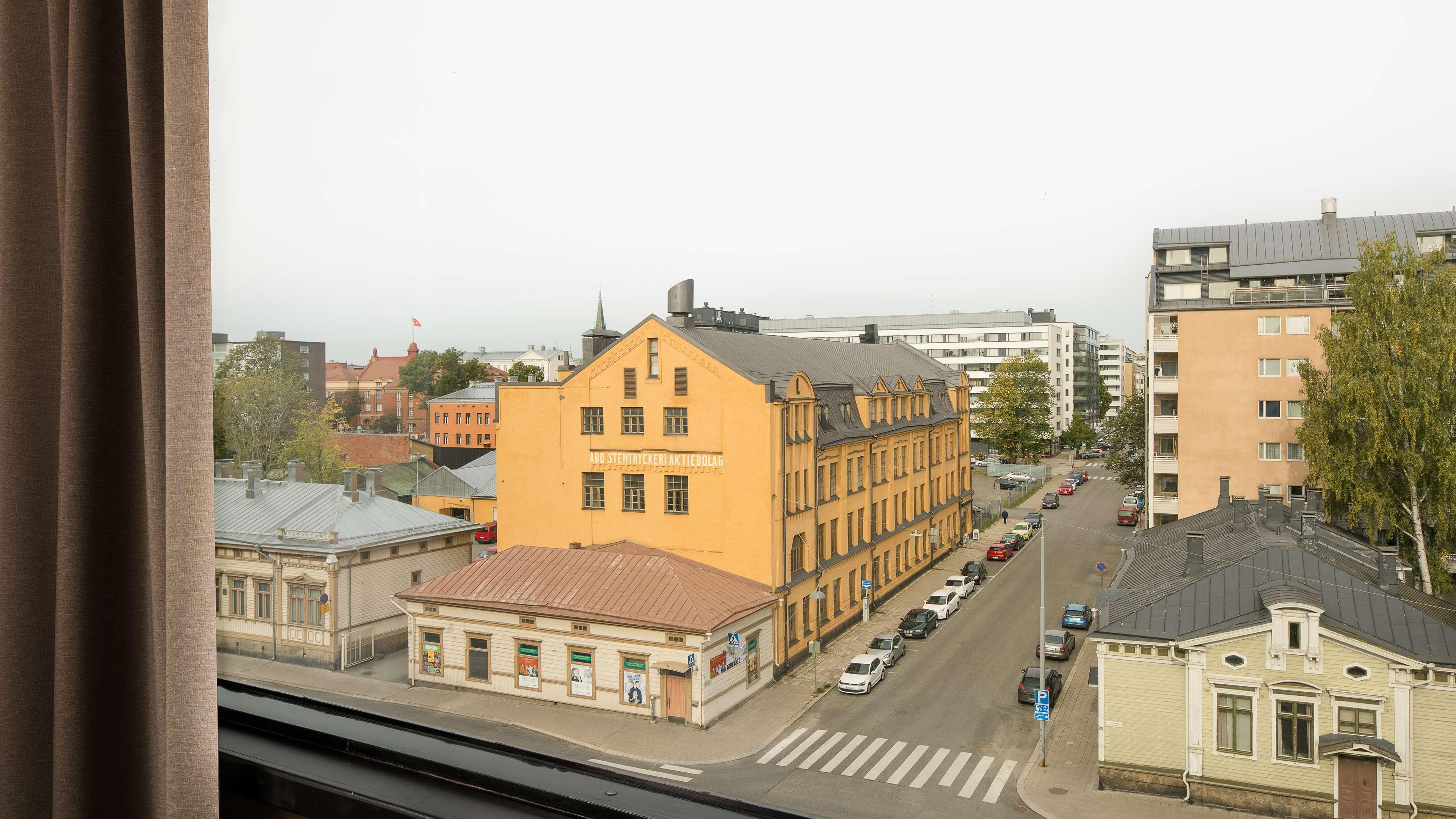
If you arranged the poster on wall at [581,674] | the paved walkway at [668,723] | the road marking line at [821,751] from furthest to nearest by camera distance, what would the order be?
the poster on wall at [581,674]
the paved walkway at [668,723]
the road marking line at [821,751]

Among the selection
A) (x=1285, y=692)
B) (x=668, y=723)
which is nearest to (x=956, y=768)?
(x=1285, y=692)

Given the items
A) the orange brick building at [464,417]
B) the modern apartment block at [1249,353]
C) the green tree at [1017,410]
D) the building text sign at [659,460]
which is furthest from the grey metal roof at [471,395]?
the green tree at [1017,410]

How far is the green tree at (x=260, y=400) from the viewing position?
223 centimetres

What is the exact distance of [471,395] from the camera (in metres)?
3.84

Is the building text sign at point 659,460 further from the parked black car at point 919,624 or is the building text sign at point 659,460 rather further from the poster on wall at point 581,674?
the parked black car at point 919,624

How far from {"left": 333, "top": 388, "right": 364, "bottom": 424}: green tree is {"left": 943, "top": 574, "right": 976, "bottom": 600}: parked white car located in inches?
801

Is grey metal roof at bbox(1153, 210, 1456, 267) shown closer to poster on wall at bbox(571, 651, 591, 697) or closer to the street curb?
the street curb

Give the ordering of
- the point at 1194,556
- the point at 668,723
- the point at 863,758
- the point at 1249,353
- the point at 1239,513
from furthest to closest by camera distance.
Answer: the point at 1249,353 < the point at 1239,513 < the point at 668,723 < the point at 1194,556 < the point at 863,758

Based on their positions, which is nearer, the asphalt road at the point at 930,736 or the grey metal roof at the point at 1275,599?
the grey metal roof at the point at 1275,599

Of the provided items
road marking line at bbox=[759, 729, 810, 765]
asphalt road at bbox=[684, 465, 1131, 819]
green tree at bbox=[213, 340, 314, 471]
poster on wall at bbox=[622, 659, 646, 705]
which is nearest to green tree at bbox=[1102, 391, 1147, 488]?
asphalt road at bbox=[684, 465, 1131, 819]

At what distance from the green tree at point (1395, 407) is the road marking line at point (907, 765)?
10.4 m

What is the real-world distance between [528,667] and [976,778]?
287 inches

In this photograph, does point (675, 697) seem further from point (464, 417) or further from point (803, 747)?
point (464, 417)

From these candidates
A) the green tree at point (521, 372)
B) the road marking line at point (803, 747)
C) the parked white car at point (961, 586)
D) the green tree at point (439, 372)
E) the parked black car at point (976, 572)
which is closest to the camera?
the green tree at point (439, 372)
